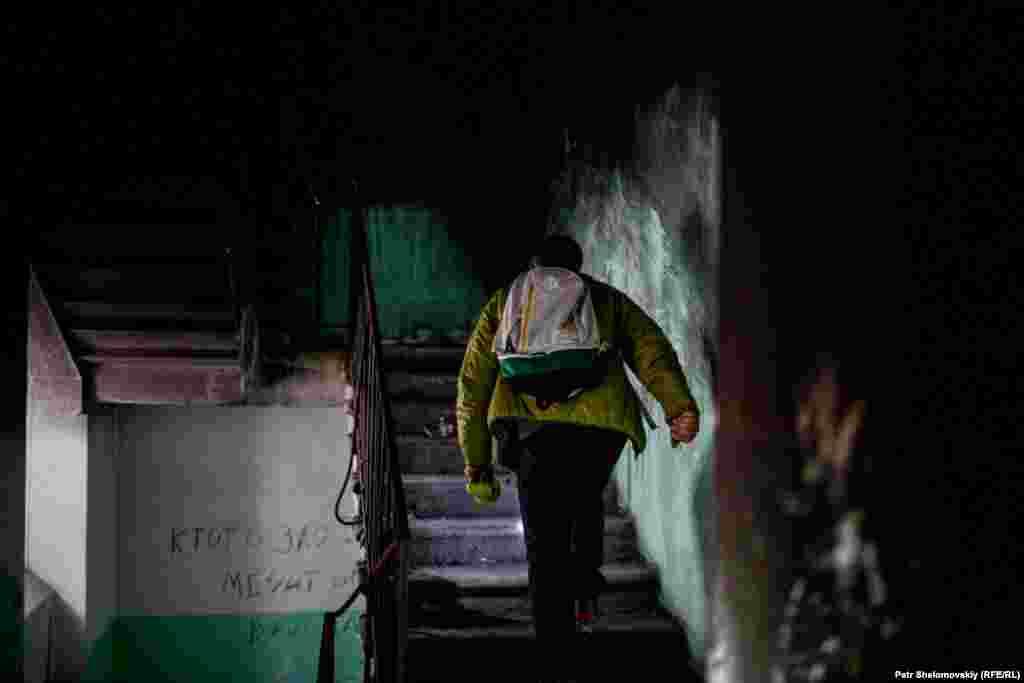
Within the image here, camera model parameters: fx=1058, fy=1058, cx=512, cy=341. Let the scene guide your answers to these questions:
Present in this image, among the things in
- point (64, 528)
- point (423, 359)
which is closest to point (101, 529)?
point (64, 528)

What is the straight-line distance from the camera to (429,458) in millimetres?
6242

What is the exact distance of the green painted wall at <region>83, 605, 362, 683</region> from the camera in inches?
351

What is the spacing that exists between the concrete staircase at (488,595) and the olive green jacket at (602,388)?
872mm

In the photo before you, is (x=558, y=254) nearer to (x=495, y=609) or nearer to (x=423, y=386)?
(x=495, y=609)

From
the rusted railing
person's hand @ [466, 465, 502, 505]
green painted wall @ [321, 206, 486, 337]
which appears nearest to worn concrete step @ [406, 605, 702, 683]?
the rusted railing

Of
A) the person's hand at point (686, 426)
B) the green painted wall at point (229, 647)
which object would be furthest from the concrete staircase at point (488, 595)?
the green painted wall at point (229, 647)

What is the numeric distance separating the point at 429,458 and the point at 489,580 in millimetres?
1375

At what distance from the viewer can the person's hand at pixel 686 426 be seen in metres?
3.70

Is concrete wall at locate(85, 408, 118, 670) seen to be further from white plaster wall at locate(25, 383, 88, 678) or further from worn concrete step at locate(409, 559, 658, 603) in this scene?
worn concrete step at locate(409, 559, 658, 603)

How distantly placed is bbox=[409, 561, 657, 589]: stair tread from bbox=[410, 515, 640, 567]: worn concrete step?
61mm

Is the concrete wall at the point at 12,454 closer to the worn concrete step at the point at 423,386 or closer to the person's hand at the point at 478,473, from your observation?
the worn concrete step at the point at 423,386

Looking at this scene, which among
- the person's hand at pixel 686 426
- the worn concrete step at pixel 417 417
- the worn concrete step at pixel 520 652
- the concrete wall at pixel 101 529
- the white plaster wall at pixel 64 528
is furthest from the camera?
the concrete wall at pixel 101 529

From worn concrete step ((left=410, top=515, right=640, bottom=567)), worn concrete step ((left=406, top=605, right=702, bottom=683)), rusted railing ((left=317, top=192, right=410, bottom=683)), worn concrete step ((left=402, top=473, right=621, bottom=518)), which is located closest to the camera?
rusted railing ((left=317, top=192, right=410, bottom=683))

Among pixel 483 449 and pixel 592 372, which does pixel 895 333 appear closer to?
pixel 592 372
